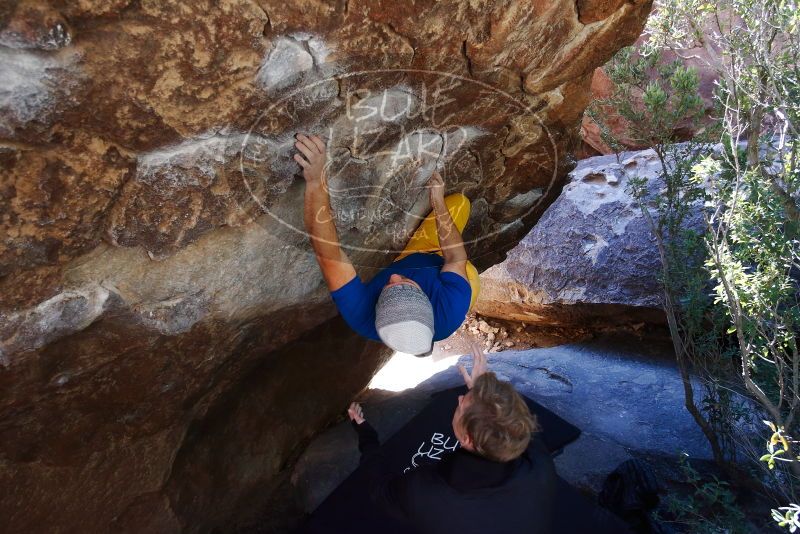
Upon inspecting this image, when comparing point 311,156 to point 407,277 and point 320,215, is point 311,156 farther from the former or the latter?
point 407,277

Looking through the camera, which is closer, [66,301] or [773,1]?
[66,301]

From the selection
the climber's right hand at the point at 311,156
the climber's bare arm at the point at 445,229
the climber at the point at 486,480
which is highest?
the climber's right hand at the point at 311,156

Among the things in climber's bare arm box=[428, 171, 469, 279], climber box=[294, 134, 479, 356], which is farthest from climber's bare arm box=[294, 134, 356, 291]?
climber's bare arm box=[428, 171, 469, 279]

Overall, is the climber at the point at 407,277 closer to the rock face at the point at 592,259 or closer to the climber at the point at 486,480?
the climber at the point at 486,480

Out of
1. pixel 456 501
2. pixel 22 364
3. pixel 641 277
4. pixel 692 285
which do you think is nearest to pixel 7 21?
pixel 22 364

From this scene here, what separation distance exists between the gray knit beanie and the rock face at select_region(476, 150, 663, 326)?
11.4ft

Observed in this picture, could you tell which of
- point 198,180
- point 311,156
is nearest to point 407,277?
point 311,156

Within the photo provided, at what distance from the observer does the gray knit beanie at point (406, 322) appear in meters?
2.28

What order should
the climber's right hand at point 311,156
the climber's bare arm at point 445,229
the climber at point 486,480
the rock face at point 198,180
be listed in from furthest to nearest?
1. the climber's bare arm at point 445,229
2. the climber at point 486,480
3. the climber's right hand at point 311,156
4. the rock face at point 198,180

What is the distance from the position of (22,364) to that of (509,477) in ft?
5.81

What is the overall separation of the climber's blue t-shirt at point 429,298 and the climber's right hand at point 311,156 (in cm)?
50

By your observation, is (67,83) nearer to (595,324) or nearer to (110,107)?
(110,107)

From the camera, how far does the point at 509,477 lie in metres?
2.42

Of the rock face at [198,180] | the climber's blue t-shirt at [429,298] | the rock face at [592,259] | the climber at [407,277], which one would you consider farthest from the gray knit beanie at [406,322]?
the rock face at [592,259]
